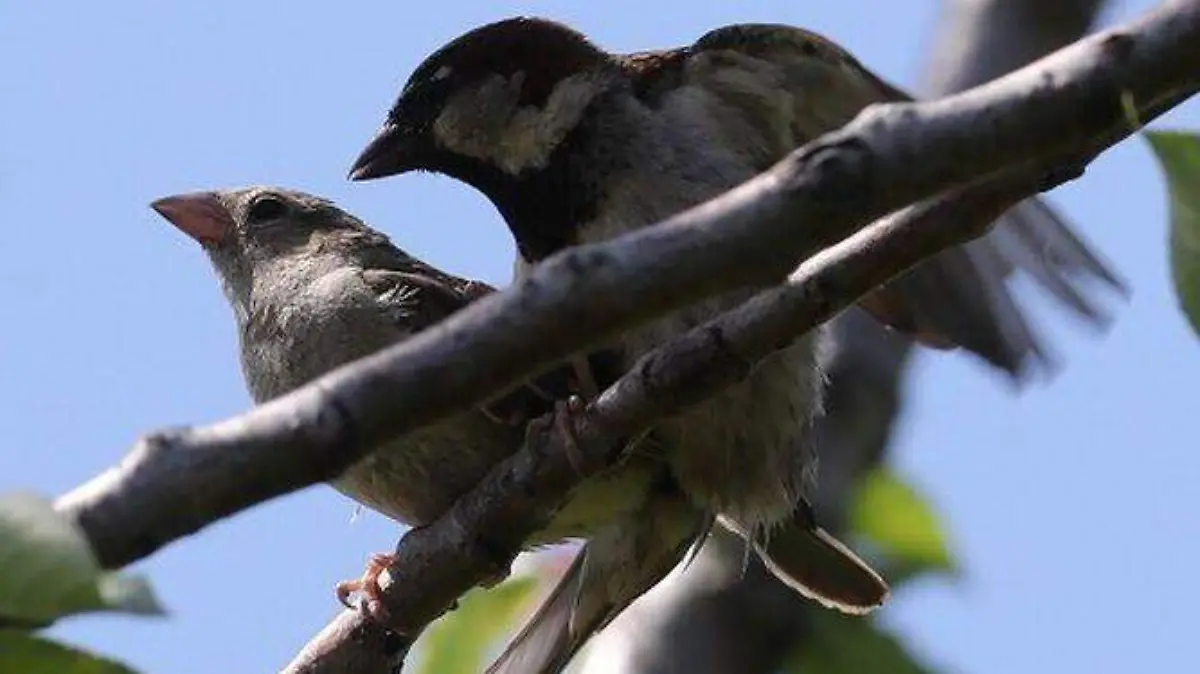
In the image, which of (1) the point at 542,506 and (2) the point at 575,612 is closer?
(1) the point at 542,506

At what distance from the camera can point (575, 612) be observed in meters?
4.20

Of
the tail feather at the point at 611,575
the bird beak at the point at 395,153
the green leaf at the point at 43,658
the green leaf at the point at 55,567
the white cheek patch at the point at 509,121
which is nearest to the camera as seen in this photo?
the green leaf at the point at 55,567

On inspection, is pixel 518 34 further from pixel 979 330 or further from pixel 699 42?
pixel 979 330

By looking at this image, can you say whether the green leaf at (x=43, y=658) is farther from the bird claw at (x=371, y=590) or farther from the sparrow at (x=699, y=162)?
the sparrow at (x=699, y=162)

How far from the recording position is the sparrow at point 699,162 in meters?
4.04

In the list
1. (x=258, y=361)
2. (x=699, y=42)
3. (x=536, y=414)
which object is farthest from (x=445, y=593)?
(x=699, y=42)

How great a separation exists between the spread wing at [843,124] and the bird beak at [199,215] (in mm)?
1145

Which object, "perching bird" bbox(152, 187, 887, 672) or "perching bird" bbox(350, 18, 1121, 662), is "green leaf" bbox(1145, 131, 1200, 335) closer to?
"perching bird" bbox(152, 187, 887, 672)

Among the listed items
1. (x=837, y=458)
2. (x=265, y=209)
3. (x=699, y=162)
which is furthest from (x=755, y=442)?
(x=265, y=209)

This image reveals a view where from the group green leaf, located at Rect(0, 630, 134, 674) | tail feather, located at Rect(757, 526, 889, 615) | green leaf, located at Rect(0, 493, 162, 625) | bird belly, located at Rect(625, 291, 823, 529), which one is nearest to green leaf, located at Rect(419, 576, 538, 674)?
bird belly, located at Rect(625, 291, 823, 529)

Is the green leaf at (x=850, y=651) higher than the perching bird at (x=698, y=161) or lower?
lower

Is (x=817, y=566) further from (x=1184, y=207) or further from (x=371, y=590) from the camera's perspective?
(x=1184, y=207)

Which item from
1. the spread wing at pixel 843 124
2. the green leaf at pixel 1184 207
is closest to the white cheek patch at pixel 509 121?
the spread wing at pixel 843 124

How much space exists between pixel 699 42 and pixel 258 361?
1.10m
